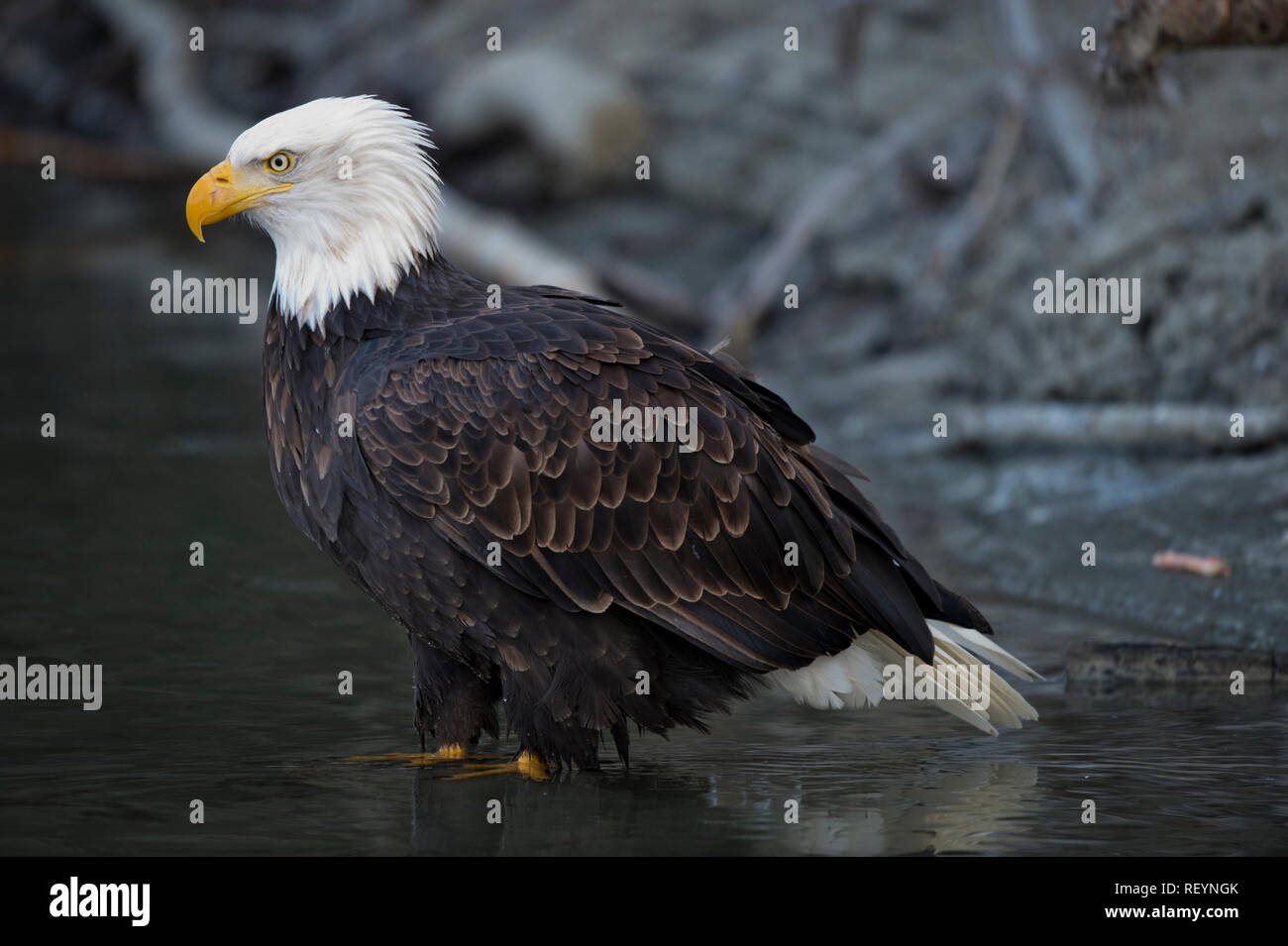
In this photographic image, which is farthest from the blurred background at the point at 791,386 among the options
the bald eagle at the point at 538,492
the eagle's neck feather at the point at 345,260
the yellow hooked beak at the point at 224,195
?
the yellow hooked beak at the point at 224,195

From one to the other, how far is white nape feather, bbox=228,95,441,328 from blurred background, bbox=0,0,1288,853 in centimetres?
142

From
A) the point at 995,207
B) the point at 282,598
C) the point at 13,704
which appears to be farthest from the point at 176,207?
the point at 13,704

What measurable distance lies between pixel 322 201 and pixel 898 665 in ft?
7.54

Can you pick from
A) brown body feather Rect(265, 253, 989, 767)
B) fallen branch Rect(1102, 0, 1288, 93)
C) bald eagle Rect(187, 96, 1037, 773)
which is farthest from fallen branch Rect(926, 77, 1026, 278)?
brown body feather Rect(265, 253, 989, 767)

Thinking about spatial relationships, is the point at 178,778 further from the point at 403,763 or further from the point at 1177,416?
the point at 1177,416

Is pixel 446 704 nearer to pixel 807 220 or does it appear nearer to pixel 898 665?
pixel 898 665

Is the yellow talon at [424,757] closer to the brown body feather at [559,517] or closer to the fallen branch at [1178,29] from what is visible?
the brown body feather at [559,517]

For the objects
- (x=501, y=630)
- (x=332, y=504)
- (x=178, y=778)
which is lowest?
(x=178, y=778)

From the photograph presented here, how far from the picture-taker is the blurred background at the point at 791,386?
16.7 feet

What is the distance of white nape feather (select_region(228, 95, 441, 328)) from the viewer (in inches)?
211

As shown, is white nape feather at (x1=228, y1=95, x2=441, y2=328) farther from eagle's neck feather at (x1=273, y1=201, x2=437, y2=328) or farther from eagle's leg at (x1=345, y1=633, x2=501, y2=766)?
eagle's leg at (x1=345, y1=633, x2=501, y2=766)

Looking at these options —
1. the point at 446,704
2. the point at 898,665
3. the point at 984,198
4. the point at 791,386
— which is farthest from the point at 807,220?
the point at 446,704

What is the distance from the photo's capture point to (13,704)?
229 inches

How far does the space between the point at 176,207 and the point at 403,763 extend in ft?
43.4
